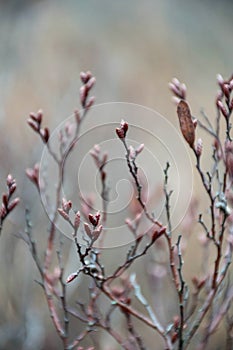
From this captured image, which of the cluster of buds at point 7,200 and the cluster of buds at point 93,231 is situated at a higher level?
the cluster of buds at point 7,200

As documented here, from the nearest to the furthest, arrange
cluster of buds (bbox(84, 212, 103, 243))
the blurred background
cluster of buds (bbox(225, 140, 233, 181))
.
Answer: cluster of buds (bbox(84, 212, 103, 243)), cluster of buds (bbox(225, 140, 233, 181)), the blurred background

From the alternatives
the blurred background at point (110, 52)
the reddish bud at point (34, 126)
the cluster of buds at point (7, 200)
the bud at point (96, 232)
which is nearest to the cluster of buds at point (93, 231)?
the bud at point (96, 232)

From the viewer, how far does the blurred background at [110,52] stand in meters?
3.41

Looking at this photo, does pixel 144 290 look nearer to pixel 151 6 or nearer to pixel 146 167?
pixel 146 167

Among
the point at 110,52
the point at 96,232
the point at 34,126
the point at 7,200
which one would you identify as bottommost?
the point at 96,232

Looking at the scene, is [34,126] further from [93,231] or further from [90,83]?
[93,231]

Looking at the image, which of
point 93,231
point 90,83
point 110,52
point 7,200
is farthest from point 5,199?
point 110,52

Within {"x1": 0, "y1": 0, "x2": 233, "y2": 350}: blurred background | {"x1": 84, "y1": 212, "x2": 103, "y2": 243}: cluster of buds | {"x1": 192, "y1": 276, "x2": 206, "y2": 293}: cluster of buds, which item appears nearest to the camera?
{"x1": 84, "y1": 212, "x2": 103, "y2": 243}: cluster of buds

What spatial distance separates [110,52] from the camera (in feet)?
12.3

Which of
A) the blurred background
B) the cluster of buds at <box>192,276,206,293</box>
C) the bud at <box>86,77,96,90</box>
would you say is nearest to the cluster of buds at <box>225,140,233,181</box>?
the cluster of buds at <box>192,276,206,293</box>

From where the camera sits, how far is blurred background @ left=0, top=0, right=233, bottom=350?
3.41m

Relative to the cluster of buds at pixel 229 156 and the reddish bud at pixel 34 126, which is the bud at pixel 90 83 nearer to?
the reddish bud at pixel 34 126

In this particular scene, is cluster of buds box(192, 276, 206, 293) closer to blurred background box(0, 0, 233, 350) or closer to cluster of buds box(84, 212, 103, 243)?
cluster of buds box(84, 212, 103, 243)

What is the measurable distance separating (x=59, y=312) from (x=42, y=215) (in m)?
0.50
